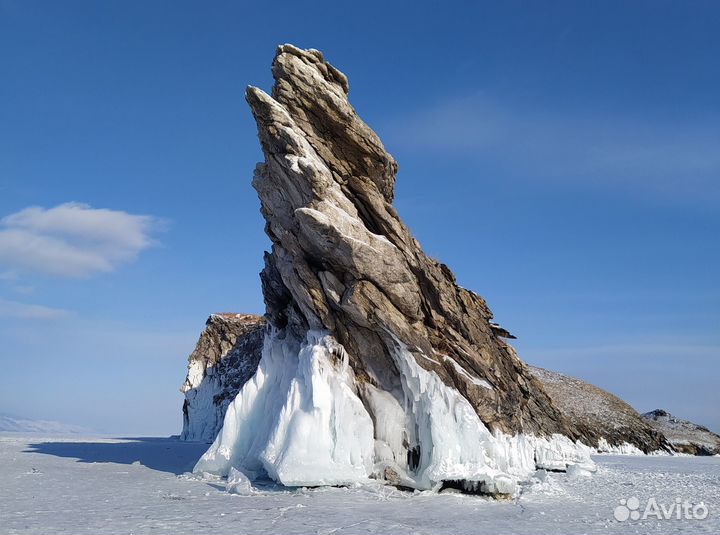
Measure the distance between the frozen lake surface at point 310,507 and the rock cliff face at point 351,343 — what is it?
6.08ft

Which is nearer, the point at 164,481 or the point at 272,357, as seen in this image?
the point at 164,481

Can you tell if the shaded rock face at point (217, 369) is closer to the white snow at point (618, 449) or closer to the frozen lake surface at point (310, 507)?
the frozen lake surface at point (310, 507)

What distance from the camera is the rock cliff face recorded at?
23.1 meters

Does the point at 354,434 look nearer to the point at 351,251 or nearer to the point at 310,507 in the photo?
the point at 310,507

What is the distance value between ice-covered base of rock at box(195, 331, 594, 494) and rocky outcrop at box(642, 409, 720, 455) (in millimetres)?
47343

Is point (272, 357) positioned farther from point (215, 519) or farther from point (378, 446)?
point (215, 519)

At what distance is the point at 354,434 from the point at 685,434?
62293 mm

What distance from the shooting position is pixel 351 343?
26.2 metres

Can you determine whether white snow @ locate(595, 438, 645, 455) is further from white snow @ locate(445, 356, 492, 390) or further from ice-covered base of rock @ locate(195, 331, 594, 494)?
white snow @ locate(445, 356, 492, 390)

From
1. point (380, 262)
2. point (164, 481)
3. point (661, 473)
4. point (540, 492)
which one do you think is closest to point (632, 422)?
point (661, 473)

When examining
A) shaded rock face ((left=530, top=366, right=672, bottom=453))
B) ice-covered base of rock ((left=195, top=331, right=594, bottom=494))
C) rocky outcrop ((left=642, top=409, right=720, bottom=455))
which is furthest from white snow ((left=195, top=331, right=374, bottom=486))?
rocky outcrop ((left=642, top=409, right=720, bottom=455))

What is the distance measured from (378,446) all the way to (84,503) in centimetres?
1161

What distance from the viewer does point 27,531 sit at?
14.3 metres

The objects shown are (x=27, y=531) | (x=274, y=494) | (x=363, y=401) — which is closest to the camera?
(x=27, y=531)
